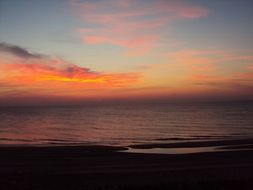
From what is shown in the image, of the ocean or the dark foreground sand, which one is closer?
the dark foreground sand

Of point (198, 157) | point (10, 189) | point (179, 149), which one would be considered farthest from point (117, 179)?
point (179, 149)

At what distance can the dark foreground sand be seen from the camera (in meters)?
13.2

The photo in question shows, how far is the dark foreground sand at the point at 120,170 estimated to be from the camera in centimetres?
1321

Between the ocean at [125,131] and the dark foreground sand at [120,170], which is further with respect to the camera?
the ocean at [125,131]

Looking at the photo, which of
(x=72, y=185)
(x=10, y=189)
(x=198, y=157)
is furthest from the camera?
(x=198, y=157)

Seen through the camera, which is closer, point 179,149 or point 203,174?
point 203,174

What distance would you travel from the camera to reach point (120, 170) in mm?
19328

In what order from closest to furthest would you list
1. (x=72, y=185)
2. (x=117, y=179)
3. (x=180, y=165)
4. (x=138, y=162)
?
1. (x=72, y=185)
2. (x=117, y=179)
3. (x=180, y=165)
4. (x=138, y=162)

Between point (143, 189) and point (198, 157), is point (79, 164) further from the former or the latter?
point (143, 189)

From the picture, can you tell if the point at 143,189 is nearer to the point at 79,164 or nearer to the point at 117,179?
the point at 117,179

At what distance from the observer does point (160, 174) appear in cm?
1736

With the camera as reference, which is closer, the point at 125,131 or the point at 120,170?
the point at 120,170

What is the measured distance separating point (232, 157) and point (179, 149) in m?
6.24

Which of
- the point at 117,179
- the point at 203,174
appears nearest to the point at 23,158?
the point at 117,179
